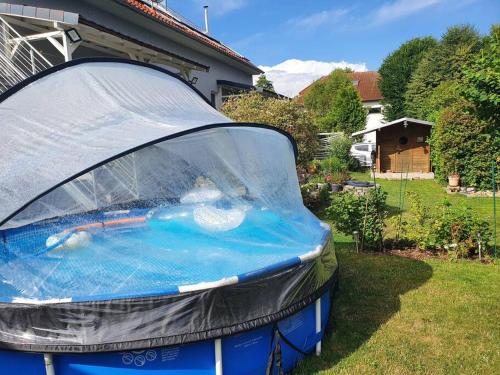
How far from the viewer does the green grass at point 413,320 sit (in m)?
3.46

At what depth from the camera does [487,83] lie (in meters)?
5.05

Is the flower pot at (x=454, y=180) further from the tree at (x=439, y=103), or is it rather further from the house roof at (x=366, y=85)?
the house roof at (x=366, y=85)

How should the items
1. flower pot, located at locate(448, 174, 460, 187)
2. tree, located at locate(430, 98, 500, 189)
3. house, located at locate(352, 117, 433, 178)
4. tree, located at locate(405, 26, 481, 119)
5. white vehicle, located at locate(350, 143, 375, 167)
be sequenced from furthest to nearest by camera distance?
1. tree, located at locate(405, 26, 481, 119)
2. white vehicle, located at locate(350, 143, 375, 167)
3. house, located at locate(352, 117, 433, 178)
4. flower pot, located at locate(448, 174, 460, 187)
5. tree, located at locate(430, 98, 500, 189)

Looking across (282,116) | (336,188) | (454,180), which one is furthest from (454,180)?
(282,116)

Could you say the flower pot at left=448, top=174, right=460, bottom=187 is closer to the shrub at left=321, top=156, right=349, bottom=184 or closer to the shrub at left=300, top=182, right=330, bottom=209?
the shrub at left=321, top=156, right=349, bottom=184

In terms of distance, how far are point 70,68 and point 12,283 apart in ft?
6.04

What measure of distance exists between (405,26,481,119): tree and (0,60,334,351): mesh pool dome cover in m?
27.8

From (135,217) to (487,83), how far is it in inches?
185

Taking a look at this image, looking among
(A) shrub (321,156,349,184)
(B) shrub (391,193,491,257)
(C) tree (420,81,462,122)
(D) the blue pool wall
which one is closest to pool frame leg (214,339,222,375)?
(D) the blue pool wall

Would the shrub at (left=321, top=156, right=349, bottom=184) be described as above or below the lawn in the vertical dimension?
above

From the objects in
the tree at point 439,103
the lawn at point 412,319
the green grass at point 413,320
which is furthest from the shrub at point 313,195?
the tree at point 439,103

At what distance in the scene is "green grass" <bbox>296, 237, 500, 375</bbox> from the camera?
136 inches

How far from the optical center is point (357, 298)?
489 cm

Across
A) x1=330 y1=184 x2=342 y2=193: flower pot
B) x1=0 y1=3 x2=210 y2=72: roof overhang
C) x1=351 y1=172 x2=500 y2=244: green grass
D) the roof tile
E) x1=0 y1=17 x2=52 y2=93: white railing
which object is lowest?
x1=351 y1=172 x2=500 y2=244: green grass
